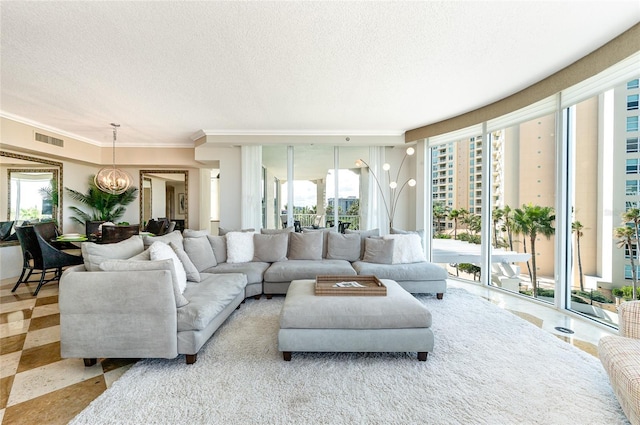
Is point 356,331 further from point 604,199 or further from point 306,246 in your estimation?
point 604,199

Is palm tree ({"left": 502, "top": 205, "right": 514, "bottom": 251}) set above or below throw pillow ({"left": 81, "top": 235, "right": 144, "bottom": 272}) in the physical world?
above

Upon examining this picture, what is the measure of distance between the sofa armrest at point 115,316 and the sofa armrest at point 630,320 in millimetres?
3219

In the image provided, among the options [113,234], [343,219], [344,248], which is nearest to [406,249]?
[344,248]

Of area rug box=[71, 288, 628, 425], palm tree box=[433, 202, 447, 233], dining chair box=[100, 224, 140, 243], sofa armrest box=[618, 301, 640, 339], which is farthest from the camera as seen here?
palm tree box=[433, 202, 447, 233]

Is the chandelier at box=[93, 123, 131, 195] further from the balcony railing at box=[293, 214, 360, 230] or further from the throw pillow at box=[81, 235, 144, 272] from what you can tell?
the balcony railing at box=[293, 214, 360, 230]

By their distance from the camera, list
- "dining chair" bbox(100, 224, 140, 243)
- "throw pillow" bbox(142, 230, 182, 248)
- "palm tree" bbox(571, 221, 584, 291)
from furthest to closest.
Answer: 1. "dining chair" bbox(100, 224, 140, 243)
2. "palm tree" bbox(571, 221, 584, 291)
3. "throw pillow" bbox(142, 230, 182, 248)

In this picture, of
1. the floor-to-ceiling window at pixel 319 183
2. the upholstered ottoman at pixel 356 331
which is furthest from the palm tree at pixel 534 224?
the floor-to-ceiling window at pixel 319 183

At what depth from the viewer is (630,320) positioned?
6.06ft

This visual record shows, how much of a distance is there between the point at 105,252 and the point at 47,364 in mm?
944

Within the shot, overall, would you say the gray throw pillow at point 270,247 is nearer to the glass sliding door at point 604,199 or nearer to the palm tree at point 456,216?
the palm tree at point 456,216

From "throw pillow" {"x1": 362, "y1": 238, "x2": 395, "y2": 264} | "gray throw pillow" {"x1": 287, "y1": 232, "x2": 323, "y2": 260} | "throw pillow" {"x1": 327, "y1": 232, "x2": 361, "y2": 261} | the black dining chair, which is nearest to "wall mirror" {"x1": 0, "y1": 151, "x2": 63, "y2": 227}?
the black dining chair

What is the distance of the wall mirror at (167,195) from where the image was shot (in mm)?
6777

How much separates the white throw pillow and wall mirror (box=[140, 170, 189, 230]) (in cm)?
533

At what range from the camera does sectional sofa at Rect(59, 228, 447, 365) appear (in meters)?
2.02
